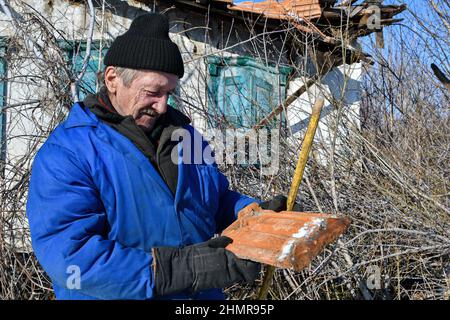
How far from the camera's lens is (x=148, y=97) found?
1.86 metres

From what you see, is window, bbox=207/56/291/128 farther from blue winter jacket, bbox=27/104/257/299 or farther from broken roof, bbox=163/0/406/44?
blue winter jacket, bbox=27/104/257/299

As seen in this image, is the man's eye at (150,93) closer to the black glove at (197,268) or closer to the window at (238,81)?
the black glove at (197,268)

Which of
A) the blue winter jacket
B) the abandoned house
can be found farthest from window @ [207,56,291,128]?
the blue winter jacket

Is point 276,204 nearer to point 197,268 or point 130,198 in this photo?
point 197,268

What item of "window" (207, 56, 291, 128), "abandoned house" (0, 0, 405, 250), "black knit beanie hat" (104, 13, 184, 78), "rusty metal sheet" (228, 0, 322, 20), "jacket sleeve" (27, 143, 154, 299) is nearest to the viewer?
"jacket sleeve" (27, 143, 154, 299)

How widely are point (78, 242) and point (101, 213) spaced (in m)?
0.14

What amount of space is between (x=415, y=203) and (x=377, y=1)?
133 inches

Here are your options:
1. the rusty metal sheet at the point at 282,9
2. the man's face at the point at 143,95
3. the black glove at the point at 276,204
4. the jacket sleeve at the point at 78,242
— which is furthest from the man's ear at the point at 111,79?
the rusty metal sheet at the point at 282,9

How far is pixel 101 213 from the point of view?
1.64 metres

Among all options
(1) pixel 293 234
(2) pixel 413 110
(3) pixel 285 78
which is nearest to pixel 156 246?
(1) pixel 293 234

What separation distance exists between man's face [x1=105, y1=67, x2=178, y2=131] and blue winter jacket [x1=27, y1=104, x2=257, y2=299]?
5.2 inches

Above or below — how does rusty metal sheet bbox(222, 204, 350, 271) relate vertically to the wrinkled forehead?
below

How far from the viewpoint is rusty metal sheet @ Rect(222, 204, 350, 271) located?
63.8 inches
